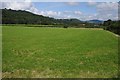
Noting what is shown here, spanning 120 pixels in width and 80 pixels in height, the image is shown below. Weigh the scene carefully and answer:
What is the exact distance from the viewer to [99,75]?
1123cm

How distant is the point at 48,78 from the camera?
33.8 ft

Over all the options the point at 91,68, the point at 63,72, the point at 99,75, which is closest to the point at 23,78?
the point at 63,72

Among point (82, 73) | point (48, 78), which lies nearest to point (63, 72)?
point (82, 73)

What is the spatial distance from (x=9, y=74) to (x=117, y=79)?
4.36 m

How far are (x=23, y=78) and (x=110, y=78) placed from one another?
3.25 m

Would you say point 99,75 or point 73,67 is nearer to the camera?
point 99,75

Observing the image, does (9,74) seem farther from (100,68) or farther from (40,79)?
(100,68)

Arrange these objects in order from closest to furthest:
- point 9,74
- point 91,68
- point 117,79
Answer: point 117,79 < point 9,74 < point 91,68

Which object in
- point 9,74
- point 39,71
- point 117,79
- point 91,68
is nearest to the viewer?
point 117,79

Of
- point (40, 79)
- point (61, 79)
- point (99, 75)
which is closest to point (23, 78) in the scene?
point (40, 79)

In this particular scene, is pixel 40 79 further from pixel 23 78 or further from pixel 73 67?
pixel 73 67

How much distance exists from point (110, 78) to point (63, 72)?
2.28 metres

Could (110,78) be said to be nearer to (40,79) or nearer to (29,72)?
(40,79)

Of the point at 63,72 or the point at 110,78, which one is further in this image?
the point at 63,72
